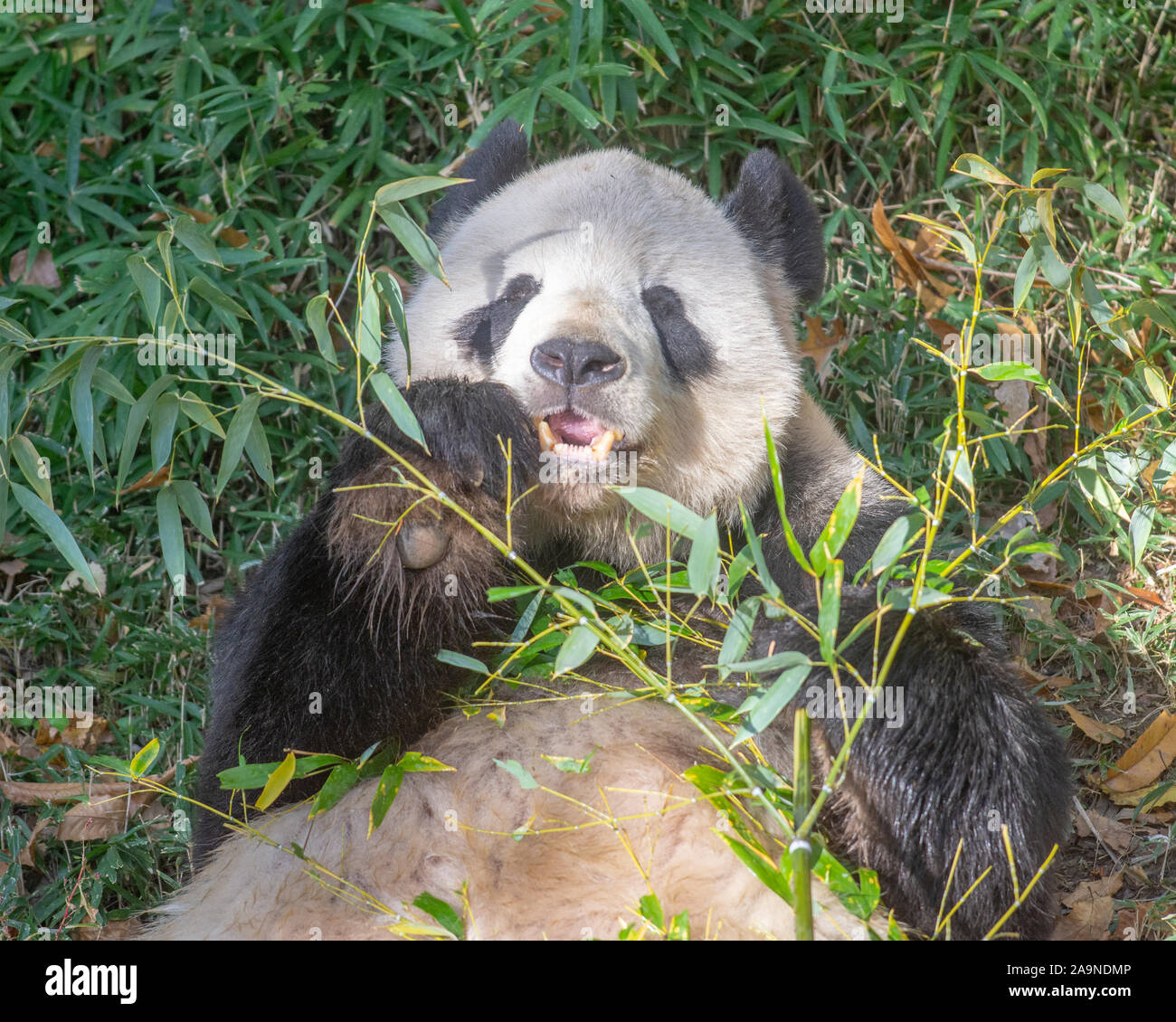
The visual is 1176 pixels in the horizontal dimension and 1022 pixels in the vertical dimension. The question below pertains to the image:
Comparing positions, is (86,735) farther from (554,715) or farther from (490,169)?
(490,169)

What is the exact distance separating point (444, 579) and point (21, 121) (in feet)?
12.4

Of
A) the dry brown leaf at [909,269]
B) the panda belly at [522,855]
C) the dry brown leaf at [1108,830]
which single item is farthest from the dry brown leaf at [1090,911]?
the dry brown leaf at [909,269]

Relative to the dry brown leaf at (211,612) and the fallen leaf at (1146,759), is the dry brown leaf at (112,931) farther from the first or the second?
the fallen leaf at (1146,759)

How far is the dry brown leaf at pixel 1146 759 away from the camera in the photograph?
426 centimetres

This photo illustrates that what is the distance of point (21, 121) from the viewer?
18.6ft

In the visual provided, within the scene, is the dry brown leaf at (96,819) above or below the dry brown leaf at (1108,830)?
below

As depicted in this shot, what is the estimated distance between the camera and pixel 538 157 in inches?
204

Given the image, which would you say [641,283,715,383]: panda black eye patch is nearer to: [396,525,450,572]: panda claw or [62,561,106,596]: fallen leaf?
[396,525,450,572]: panda claw

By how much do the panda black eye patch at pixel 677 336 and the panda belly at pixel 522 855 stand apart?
3.09ft

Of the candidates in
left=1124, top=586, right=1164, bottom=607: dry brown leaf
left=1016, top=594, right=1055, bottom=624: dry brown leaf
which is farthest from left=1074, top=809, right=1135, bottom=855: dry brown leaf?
left=1124, top=586, right=1164, bottom=607: dry brown leaf

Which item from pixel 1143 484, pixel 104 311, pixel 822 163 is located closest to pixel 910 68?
pixel 822 163

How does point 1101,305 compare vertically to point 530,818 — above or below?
above

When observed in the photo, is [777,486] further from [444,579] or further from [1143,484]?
Result: [1143,484]

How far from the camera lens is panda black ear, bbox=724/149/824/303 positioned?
413 cm
